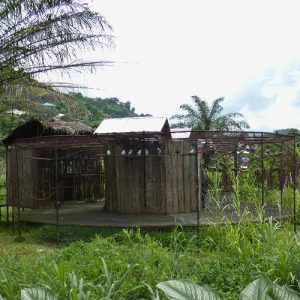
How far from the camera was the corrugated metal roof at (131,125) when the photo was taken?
40.2ft

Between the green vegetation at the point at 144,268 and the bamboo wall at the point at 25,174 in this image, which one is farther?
the bamboo wall at the point at 25,174

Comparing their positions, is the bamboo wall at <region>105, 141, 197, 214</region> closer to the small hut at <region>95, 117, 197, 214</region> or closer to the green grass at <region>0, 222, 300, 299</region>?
the small hut at <region>95, 117, 197, 214</region>

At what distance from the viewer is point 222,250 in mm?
7238

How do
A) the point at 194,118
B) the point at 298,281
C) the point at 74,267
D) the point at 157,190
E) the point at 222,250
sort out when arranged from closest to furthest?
the point at 298,281
the point at 74,267
the point at 222,250
the point at 157,190
the point at 194,118

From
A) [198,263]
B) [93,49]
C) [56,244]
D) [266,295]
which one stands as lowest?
[56,244]

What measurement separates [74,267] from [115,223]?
4.85 m

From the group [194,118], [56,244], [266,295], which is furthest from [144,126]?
[194,118]

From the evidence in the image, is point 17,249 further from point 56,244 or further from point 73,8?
point 73,8

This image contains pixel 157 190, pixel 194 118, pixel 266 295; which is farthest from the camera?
pixel 194 118

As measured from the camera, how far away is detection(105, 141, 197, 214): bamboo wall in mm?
11633

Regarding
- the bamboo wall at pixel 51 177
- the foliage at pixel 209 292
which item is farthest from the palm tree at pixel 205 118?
the foliage at pixel 209 292

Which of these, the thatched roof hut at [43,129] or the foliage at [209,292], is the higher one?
the thatched roof hut at [43,129]

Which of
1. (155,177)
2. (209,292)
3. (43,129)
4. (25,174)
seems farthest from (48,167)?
(209,292)

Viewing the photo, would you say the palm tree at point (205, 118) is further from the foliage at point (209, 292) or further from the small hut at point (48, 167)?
the foliage at point (209, 292)
